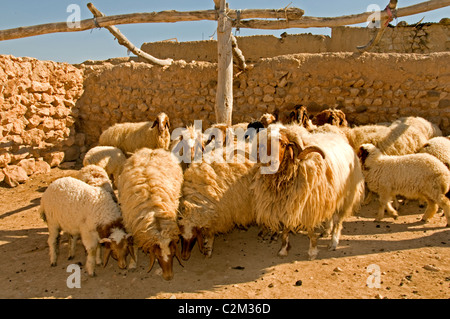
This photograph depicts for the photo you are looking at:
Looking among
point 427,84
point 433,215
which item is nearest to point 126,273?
point 433,215

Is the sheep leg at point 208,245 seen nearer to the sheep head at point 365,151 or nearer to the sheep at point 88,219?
the sheep at point 88,219

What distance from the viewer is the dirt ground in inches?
145

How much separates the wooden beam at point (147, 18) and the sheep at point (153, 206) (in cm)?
330

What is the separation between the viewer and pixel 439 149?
5812mm

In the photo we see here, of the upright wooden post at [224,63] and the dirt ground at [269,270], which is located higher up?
the upright wooden post at [224,63]

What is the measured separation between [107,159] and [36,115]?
2.87m

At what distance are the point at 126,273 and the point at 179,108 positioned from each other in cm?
511

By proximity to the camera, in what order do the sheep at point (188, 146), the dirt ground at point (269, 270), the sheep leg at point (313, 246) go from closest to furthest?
the dirt ground at point (269, 270)
the sheep leg at point (313, 246)
the sheep at point (188, 146)

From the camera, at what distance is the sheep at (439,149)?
18.7 ft

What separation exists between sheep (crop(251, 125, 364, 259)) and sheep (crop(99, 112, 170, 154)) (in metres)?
3.18

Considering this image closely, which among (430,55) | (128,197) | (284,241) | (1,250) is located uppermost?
(430,55)

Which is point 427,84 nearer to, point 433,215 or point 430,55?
point 430,55

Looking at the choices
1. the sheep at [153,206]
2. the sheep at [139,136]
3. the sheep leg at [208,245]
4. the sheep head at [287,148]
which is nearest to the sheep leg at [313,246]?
the sheep head at [287,148]

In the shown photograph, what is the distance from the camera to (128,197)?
4410 mm
